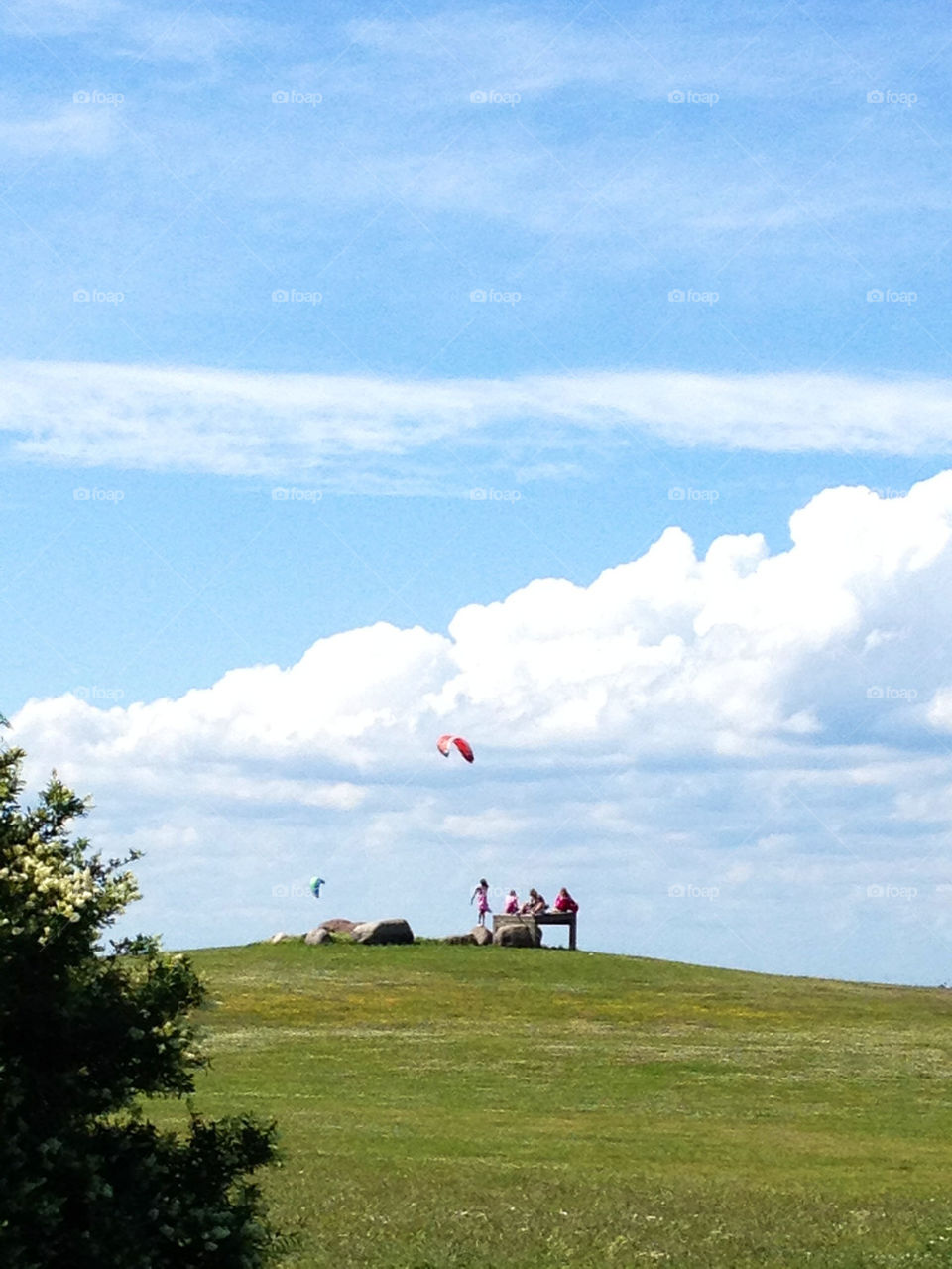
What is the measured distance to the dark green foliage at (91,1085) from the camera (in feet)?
57.2

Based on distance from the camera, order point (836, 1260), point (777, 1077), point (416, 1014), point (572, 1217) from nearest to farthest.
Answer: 1. point (836, 1260)
2. point (572, 1217)
3. point (777, 1077)
4. point (416, 1014)

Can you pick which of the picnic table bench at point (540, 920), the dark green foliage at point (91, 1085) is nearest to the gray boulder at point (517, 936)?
the picnic table bench at point (540, 920)

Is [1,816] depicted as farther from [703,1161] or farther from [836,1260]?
[703,1161]

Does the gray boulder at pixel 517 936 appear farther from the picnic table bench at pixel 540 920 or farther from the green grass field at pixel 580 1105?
the green grass field at pixel 580 1105

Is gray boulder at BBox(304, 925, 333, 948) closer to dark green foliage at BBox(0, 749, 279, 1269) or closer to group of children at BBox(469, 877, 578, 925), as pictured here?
group of children at BBox(469, 877, 578, 925)

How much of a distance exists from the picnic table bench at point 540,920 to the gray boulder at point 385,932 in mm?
4102

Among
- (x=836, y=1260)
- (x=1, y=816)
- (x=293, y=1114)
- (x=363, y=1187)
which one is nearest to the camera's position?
(x=1, y=816)

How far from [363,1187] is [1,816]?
10.7m

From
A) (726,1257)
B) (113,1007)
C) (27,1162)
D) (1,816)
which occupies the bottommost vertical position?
(726,1257)

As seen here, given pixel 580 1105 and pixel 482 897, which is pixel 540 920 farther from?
pixel 580 1105

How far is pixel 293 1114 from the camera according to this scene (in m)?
35.6

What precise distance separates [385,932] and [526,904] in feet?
26.2

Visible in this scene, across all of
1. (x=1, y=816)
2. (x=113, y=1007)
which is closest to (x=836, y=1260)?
(x=113, y=1007)

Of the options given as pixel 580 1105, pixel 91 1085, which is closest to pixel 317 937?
pixel 580 1105
